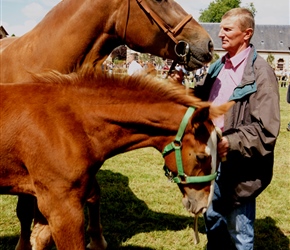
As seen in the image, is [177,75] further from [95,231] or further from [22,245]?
[22,245]

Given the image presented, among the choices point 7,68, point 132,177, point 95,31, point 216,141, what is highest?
point 95,31

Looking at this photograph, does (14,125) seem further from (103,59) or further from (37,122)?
(103,59)

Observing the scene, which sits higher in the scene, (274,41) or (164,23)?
(164,23)

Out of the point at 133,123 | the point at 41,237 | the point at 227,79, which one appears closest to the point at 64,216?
the point at 41,237

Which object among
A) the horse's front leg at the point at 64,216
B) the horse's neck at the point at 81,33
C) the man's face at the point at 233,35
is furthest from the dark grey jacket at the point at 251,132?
the horse's neck at the point at 81,33

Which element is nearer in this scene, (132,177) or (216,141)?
(216,141)

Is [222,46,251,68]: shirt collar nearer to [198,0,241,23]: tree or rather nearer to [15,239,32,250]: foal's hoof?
[15,239,32,250]: foal's hoof

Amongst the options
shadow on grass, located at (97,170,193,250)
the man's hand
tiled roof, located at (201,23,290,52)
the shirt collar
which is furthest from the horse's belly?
tiled roof, located at (201,23,290,52)

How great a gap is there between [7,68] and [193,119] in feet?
6.63

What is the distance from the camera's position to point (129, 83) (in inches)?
98.8

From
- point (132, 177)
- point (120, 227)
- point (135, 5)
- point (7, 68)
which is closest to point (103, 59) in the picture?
point (135, 5)

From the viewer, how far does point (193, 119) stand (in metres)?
2.25

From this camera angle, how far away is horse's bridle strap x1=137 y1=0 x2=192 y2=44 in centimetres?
313

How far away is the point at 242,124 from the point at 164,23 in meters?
1.16
